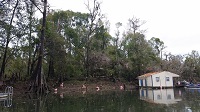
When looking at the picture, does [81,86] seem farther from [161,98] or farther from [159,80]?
[161,98]

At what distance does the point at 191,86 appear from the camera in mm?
31266

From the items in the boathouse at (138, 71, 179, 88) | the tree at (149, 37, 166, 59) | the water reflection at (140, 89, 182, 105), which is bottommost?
the water reflection at (140, 89, 182, 105)

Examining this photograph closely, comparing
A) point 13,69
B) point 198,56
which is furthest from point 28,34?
point 198,56

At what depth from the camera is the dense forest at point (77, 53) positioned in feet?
93.9

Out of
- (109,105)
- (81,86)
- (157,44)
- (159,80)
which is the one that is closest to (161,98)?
(109,105)

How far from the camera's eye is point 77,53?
3691 centimetres

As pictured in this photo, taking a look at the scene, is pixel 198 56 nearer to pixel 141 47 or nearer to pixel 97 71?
pixel 141 47

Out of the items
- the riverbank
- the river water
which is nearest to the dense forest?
the riverbank

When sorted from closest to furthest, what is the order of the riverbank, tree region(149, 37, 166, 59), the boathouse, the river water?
the river water < the riverbank < the boathouse < tree region(149, 37, 166, 59)

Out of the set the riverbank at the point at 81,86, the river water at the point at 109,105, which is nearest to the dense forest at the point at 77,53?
the riverbank at the point at 81,86

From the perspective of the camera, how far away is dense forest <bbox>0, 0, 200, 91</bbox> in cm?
2862

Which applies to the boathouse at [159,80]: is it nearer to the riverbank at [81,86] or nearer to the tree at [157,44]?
the riverbank at [81,86]

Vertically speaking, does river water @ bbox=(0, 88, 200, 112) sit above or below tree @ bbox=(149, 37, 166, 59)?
below

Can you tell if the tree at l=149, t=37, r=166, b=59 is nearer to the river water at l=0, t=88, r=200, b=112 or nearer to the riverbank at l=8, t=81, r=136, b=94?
the riverbank at l=8, t=81, r=136, b=94
